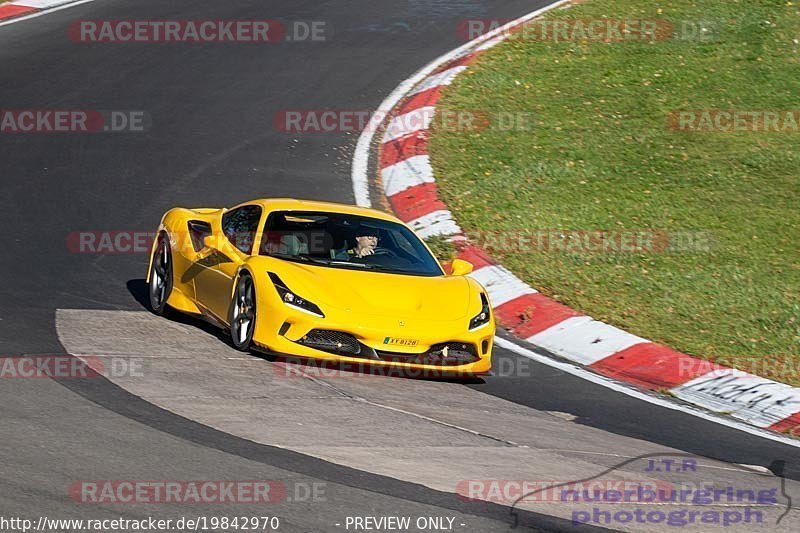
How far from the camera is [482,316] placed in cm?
954

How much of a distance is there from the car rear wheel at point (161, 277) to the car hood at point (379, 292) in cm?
→ 151

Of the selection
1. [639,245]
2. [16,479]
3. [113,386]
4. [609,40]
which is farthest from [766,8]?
Answer: [16,479]

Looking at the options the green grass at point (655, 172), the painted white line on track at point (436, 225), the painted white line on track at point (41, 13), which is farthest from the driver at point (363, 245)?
the painted white line on track at point (41, 13)

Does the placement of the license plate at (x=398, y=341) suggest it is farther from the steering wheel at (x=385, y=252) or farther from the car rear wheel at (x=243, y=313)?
the steering wheel at (x=385, y=252)

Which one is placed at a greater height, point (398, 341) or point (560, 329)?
point (398, 341)

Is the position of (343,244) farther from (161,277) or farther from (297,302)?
(161,277)

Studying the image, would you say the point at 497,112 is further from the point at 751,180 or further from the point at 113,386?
the point at 113,386

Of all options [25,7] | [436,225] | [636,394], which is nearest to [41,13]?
[25,7]

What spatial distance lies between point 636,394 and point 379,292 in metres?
2.08

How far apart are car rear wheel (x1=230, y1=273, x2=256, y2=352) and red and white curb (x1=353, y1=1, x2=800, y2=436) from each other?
2.63 meters

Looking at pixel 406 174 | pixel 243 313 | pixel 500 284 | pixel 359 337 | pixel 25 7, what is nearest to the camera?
pixel 359 337

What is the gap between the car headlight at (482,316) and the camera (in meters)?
9.41

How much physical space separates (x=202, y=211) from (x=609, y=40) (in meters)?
9.27

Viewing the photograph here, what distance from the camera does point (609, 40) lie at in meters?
18.6
